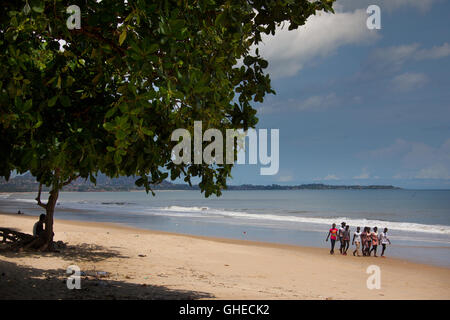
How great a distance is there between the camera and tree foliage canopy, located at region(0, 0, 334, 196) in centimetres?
398

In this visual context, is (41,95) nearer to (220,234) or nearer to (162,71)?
(162,71)

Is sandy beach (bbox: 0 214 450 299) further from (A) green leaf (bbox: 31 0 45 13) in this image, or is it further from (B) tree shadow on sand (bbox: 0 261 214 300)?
(A) green leaf (bbox: 31 0 45 13)

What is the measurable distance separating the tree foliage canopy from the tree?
0.01 meters

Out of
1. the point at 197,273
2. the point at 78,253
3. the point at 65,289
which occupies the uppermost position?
the point at 65,289

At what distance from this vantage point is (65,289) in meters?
9.16

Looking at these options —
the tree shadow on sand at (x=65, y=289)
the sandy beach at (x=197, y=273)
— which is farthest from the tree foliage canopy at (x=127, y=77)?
the sandy beach at (x=197, y=273)

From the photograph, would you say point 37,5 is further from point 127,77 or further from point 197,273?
point 197,273

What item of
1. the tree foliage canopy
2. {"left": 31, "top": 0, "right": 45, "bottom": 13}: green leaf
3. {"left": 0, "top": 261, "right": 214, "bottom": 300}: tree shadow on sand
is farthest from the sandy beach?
{"left": 31, "top": 0, "right": 45, "bottom": 13}: green leaf

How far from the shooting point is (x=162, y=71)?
416 cm

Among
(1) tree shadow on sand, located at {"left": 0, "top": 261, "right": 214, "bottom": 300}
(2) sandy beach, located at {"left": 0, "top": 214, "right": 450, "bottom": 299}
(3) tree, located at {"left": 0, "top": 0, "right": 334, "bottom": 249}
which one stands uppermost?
(3) tree, located at {"left": 0, "top": 0, "right": 334, "bottom": 249}

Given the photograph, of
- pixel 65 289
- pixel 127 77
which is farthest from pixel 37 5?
pixel 65 289

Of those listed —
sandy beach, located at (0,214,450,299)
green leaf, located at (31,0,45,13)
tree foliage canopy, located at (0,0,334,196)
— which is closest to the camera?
green leaf, located at (31,0,45,13)

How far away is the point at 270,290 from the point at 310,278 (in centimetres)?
337

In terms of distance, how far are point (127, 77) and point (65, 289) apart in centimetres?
565
